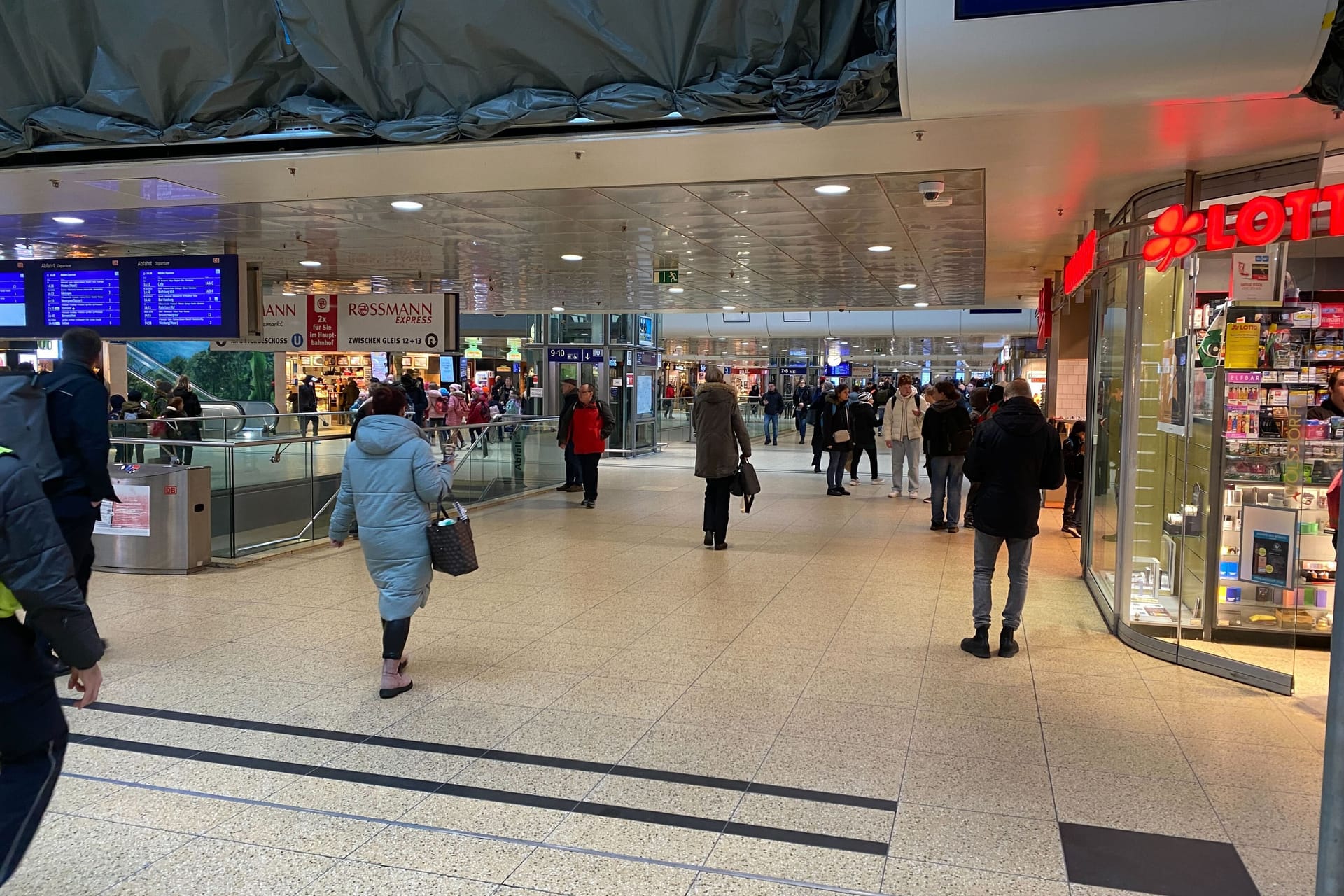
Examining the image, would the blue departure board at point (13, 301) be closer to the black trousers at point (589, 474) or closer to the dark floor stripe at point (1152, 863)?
the black trousers at point (589, 474)

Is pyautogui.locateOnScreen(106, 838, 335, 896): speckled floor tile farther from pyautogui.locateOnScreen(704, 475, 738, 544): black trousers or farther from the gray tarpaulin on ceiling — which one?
pyautogui.locateOnScreen(704, 475, 738, 544): black trousers

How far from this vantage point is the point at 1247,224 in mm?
4805

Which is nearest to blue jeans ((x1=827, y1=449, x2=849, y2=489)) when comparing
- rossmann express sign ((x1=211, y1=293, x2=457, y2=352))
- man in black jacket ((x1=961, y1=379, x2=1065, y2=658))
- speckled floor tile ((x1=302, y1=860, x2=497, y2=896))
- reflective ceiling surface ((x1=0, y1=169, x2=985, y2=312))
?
reflective ceiling surface ((x1=0, y1=169, x2=985, y2=312))

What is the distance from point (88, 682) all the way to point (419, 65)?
3.19 meters

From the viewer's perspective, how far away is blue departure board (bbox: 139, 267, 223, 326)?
8.59m

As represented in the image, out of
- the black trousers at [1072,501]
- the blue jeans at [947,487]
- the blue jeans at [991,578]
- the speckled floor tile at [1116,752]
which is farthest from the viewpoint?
the blue jeans at [947,487]

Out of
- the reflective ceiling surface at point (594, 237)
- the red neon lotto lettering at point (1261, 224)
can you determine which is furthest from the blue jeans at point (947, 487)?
the red neon lotto lettering at point (1261, 224)

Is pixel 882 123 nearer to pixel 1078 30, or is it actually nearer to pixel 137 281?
pixel 1078 30

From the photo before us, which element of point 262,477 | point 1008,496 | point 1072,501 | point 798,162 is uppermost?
point 798,162

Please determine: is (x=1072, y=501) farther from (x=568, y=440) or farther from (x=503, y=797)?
(x=503, y=797)

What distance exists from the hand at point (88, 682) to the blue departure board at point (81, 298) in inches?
281

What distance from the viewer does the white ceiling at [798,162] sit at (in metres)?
4.81

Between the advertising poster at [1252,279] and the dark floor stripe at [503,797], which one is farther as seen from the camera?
the advertising poster at [1252,279]

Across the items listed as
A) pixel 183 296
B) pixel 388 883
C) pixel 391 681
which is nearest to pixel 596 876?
pixel 388 883
